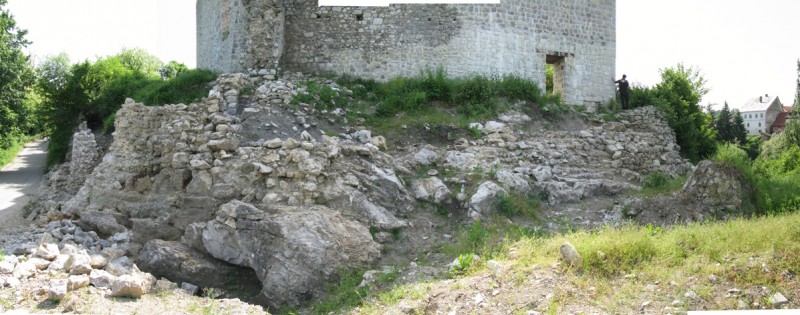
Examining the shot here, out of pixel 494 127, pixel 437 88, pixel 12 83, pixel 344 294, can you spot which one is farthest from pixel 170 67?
pixel 344 294

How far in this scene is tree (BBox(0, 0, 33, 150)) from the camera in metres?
21.0

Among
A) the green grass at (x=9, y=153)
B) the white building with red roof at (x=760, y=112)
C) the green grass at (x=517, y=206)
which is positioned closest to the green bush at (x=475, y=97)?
the green grass at (x=517, y=206)

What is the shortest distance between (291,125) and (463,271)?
16.9ft

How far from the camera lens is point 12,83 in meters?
21.2

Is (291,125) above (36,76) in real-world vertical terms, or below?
below

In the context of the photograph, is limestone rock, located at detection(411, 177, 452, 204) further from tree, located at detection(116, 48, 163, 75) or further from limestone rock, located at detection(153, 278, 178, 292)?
tree, located at detection(116, 48, 163, 75)

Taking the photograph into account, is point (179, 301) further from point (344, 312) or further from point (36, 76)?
point (36, 76)

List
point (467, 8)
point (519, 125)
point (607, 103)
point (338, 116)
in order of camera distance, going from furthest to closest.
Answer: point (607, 103), point (467, 8), point (519, 125), point (338, 116)

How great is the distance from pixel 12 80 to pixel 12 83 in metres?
0.14

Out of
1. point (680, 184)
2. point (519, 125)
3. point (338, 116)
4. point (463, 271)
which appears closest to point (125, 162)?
point (338, 116)

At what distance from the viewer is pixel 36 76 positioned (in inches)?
933

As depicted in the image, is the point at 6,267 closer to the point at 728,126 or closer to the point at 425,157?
the point at 425,157

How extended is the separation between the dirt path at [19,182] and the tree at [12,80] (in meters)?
1.24

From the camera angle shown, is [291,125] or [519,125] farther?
[519,125]
